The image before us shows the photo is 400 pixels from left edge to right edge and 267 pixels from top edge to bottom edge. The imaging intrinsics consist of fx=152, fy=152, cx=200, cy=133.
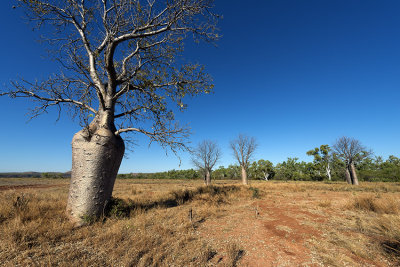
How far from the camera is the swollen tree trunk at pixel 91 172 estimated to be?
13.2 ft

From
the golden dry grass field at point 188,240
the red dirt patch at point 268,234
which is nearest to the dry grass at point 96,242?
the golden dry grass field at point 188,240

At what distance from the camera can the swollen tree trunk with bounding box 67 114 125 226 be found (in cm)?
402

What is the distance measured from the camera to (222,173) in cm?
6009

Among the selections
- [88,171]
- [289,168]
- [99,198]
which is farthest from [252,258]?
[289,168]

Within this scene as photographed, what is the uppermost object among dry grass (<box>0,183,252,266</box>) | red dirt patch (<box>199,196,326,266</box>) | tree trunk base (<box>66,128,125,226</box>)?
tree trunk base (<box>66,128,125,226</box>)

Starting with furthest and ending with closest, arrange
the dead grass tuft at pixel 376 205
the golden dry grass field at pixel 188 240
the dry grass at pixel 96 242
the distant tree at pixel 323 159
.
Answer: the distant tree at pixel 323 159
the dead grass tuft at pixel 376 205
the golden dry grass field at pixel 188 240
the dry grass at pixel 96 242

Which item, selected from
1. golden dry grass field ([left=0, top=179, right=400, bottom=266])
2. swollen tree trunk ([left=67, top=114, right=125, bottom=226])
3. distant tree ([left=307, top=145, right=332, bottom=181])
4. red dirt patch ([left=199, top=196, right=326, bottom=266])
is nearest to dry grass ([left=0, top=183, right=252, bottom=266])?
golden dry grass field ([left=0, top=179, right=400, bottom=266])

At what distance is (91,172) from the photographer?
4105 millimetres

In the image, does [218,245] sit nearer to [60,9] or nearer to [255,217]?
[255,217]

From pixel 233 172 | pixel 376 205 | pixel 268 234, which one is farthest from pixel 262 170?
pixel 268 234

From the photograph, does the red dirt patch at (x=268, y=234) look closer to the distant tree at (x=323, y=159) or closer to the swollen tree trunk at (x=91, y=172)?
the swollen tree trunk at (x=91, y=172)

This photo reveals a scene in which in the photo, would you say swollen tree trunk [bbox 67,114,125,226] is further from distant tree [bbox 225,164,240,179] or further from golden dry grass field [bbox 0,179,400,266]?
distant tree [bbox 225,164,240,179]

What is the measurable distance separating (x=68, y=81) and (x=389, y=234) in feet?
33.8

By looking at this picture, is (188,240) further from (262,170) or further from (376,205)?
(262,170)
